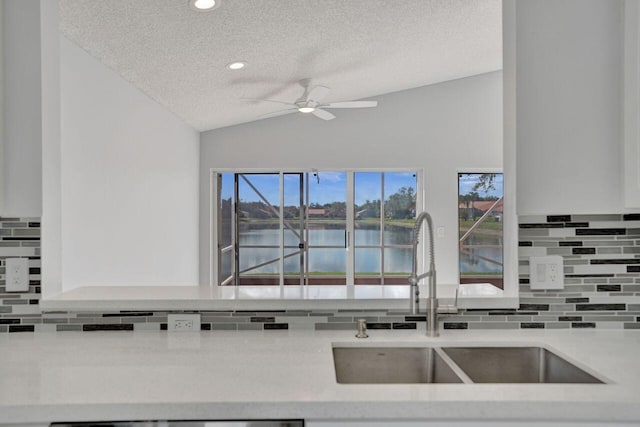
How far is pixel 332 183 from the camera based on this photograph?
19.1ft

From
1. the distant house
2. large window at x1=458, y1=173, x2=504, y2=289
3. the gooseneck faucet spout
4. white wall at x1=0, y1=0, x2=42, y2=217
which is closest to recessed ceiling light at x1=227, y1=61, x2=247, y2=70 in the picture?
white wall at x1=0, y1=0, x2=42, y2=217

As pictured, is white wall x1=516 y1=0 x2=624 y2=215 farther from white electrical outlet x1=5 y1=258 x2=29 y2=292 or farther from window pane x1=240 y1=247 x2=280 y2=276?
window pane x1=240 y1=247 x2=280 y2=276

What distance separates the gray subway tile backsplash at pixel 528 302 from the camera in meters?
1.58

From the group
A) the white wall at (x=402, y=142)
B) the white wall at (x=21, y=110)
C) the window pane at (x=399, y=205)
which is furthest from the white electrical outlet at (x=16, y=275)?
the window pane at (x=399, y=205)

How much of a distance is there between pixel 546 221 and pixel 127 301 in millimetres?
1544

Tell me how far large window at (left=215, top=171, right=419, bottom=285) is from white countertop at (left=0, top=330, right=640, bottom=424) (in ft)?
14.6

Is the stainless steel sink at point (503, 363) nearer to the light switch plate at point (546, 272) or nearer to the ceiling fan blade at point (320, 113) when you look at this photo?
the light switch plate at point (546, 272)

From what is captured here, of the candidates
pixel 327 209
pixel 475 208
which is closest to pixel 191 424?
pixel 327 209

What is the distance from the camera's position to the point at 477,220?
5660 millimetres

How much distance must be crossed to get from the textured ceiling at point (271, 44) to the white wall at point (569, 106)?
4.66ft

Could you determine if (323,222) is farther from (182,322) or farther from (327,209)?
(182,322)

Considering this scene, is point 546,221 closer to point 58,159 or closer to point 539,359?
point 539,359

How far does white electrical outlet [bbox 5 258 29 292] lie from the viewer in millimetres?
1564

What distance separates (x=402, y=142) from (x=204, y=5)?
368 cm
